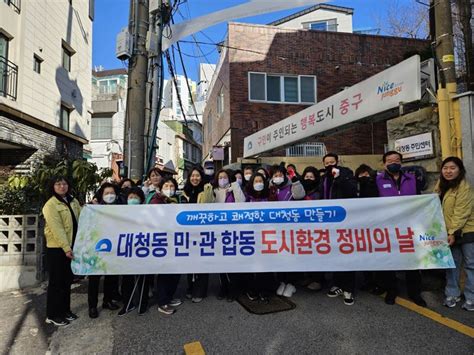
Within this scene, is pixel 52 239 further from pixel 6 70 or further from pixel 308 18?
pixel 308 18

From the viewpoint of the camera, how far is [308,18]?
65.9ft

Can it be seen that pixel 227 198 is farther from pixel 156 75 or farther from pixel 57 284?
pixel 156 75

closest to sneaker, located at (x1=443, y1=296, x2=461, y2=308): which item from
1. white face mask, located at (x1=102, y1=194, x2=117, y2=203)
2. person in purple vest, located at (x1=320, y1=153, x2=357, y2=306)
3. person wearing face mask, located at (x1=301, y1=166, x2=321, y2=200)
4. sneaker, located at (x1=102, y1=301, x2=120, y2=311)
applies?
person in purple vest, located at (x1=320, y1=153, x2=357, y2=306)

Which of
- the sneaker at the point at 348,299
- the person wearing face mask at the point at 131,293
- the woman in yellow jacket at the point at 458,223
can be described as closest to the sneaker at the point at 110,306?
the person wearing face mask at the point at 131,293

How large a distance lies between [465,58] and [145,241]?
427 inches

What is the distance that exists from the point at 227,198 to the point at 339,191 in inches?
58.1

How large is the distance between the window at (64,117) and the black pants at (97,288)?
10.6 m

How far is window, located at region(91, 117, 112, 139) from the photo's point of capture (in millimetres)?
22734

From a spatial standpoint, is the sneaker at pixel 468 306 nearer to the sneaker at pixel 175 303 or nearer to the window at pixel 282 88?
the sneaker at pixel 175 303

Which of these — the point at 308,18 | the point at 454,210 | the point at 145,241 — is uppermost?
the point at 308,18

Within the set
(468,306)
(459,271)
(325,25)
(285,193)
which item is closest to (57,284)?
(285,193)

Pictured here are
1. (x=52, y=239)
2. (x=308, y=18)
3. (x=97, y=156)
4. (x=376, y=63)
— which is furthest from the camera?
(x=97, y=156)

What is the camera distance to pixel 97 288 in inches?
155

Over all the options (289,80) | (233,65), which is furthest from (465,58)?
(233,65)
